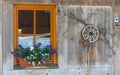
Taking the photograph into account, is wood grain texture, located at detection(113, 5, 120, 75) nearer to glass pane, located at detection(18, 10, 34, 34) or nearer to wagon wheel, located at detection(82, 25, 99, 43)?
wagon wheel, located at detection(82, 25, 99, 43)

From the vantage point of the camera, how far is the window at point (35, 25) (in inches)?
276

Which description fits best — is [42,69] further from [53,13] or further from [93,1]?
→ [93,1]

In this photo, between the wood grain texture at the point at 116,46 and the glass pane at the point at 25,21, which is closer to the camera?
the glass pane at the point at 25,21

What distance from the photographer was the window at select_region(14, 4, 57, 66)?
7012 millimetres

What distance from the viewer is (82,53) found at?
7.12 metres

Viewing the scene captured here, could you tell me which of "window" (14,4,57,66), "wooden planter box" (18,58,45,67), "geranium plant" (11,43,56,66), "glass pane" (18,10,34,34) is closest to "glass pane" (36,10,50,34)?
"window" (14,4,57,66)

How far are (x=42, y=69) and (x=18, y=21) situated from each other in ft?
3.88

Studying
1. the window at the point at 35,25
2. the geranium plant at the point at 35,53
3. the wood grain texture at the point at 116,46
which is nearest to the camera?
the geranium plant at the point at 35,53

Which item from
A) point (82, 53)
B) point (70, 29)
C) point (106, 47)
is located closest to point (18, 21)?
point (70, 29)

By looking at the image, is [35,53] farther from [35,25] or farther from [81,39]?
[81,39]

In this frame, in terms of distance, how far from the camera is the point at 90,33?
23.3 ft

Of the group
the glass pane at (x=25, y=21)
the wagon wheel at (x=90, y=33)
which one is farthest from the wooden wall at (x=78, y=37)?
the glass pane at (x=25, y=21)

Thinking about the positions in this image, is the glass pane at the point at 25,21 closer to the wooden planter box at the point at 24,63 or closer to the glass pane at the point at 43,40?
the glass pane at the point at 43,40

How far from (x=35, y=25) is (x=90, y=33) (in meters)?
1.24
